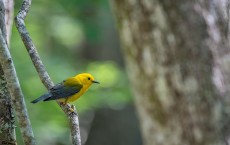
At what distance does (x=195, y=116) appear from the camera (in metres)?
3.97

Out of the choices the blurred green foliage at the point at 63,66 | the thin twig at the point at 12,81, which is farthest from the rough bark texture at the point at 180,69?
the blurred green foliage at the point at 63,66

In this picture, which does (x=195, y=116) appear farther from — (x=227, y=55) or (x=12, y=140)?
(x=12, y=140)

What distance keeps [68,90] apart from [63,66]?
210 inches

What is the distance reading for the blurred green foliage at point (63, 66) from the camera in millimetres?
11047

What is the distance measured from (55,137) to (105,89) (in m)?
1.24

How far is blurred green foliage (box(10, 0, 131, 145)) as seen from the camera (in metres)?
11.0

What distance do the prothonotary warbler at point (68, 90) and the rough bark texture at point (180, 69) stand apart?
2.08 m

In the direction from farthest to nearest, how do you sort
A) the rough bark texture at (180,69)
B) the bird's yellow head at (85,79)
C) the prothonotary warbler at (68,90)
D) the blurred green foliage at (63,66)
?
the blurred green foliage at (63,66), the bird's yellow head at (85,79), the prothonotary warbler at (68,90), the rough bark texture at (180,69)

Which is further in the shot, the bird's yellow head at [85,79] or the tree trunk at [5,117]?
the bird's yellow head at [85,79]

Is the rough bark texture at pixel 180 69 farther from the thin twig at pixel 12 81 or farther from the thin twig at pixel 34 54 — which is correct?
the thin twig at pixel 34 54

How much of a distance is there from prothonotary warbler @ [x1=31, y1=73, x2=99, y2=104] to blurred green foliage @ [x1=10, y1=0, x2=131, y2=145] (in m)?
2.72

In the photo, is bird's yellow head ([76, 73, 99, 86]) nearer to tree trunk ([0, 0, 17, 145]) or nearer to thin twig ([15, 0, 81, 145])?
thin twig ([15, 0, 81, 145])

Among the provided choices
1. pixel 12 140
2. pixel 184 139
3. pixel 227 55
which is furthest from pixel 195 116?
pixel 12 140

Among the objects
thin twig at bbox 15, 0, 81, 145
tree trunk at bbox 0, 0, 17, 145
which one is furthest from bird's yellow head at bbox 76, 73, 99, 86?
tree trunk at bbox 0, 0, 17, 145
